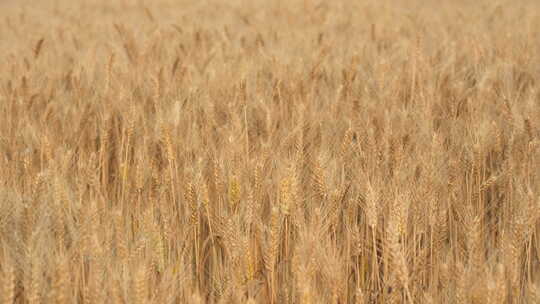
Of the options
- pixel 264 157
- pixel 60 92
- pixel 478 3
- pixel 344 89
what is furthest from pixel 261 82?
pixel 478 3

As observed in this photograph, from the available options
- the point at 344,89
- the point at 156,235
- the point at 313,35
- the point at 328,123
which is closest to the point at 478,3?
the point at 313,35

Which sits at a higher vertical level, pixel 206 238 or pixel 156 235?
pixel 156 235

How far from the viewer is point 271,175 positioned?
150 centimetres

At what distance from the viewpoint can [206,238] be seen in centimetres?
139

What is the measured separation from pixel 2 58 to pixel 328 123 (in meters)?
1.86

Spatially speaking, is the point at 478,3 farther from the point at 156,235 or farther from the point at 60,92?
the point at 156,235

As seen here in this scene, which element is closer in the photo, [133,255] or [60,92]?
[133,255]

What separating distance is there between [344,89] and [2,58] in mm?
1735

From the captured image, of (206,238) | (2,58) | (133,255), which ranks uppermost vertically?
(2,58)

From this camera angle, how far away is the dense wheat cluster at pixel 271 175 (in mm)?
1043

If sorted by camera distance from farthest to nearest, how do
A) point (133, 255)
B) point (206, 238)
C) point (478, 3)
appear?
1. point (478, 3)
2. point (206, 238)
3. point (133, 255)

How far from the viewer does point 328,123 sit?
1816 mm

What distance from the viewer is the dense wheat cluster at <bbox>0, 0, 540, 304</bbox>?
3.42 feet

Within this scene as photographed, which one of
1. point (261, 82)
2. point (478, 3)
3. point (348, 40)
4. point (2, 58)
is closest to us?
point (261, 82)
